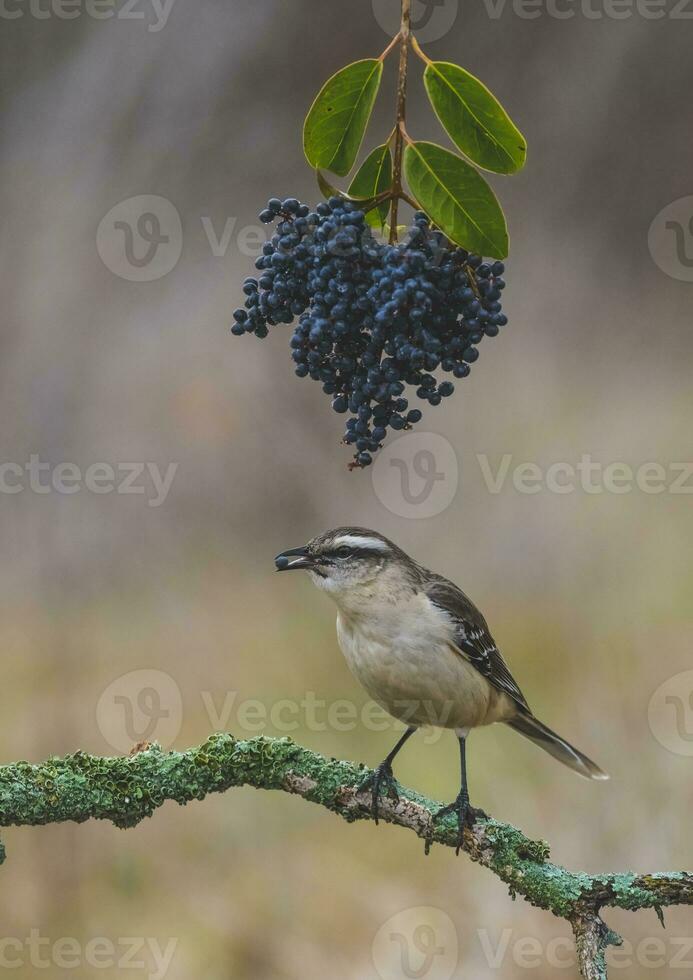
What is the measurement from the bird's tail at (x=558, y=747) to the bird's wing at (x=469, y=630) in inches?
6.0

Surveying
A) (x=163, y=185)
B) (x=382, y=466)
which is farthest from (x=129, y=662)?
(x=163, y=185)

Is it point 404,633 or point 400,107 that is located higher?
point 400,107

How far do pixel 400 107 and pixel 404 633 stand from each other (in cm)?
131

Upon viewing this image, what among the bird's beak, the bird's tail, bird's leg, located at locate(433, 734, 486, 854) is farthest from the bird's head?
the bird's tail

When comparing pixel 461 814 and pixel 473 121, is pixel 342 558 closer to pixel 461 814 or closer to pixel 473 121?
pixel 461 814

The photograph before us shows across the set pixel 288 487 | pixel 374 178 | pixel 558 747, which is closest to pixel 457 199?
pixel 374 178

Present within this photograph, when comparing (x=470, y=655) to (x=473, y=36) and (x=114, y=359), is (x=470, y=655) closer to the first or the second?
(x=114, y=359)

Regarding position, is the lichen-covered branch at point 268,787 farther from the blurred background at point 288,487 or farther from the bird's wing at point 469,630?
the blurred background at point 288,487

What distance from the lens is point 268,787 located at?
2.10 m

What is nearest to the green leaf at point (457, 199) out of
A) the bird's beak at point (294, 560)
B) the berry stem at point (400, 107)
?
the berry stem at point (400, 107)

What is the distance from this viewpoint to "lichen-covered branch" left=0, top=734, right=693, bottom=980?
6.32 ft

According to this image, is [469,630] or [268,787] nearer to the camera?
[268,787]

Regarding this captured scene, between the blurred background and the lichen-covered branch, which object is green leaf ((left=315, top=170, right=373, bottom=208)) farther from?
the blurred background

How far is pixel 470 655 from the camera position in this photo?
2590 millimetres
